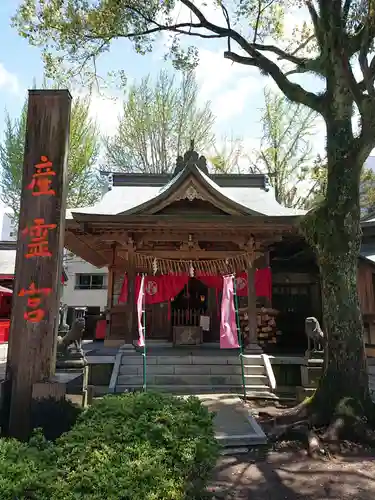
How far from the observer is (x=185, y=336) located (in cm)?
1421

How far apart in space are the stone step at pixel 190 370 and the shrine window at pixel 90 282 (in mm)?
21710

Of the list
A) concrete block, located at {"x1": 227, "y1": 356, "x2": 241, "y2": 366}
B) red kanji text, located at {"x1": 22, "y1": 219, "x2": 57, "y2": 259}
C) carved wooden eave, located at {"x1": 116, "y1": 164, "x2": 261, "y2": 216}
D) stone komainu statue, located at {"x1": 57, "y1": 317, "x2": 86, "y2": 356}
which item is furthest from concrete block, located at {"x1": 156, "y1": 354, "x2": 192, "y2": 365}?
red kanji text, located at {"x1": 22, "y1": 219, "x2": 57, "y2": 259}

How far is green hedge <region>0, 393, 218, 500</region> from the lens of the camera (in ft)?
9.18

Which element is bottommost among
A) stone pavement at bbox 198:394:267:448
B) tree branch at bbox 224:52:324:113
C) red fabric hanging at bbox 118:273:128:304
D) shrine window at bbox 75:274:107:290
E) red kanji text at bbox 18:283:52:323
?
stone pavement at bbox 198:394:267:448

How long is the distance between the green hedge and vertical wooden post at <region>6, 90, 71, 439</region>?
3.18 ft

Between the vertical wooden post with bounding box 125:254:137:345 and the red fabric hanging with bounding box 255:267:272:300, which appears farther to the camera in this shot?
the red fabric hanging with bounding box 255:267:272:300

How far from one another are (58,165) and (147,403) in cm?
327

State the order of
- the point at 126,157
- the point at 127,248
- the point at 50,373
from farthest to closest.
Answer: the point at 126,157 < the point at 127,248 < the point at 50,373

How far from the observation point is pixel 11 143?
25172mm

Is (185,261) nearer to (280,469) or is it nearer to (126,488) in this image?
(280,469)

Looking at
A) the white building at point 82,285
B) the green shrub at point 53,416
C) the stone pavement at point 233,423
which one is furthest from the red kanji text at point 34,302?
the white building at point 82,285

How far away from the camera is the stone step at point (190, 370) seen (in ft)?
35.7

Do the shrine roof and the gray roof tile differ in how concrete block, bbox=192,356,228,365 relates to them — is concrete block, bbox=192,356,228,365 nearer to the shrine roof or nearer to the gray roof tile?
the shrine roof

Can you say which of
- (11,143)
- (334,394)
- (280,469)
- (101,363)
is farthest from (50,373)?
(11,143)
